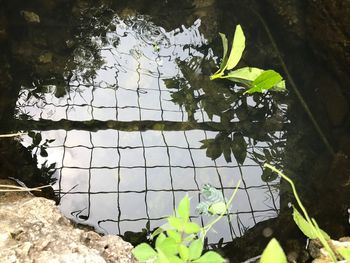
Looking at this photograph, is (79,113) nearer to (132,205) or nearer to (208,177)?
(132,205)

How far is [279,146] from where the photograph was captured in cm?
255

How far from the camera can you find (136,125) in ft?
8.25

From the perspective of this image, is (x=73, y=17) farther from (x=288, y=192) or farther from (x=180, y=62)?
(x=288, y=192)

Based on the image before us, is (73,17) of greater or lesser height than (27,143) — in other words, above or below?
above

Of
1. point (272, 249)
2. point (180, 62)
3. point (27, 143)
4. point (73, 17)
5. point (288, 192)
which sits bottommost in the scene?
point (272, 249)

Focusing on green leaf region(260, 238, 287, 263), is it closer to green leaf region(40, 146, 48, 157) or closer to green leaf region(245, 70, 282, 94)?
green leaf region(245, 70, 282, 94)

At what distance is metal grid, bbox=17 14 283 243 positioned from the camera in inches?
86.5

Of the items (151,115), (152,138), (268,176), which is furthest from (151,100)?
(268,176)

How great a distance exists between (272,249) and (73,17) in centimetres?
237

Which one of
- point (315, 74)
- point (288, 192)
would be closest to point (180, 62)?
point (315, 74)

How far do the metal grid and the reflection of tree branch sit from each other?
0.09 feet

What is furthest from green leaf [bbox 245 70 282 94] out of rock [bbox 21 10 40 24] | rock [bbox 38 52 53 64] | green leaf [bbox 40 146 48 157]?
rock [bbox 21 10 40 24]

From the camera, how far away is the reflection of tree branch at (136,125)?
2412 millimetres

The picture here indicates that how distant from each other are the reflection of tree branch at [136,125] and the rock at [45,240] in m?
0.78
